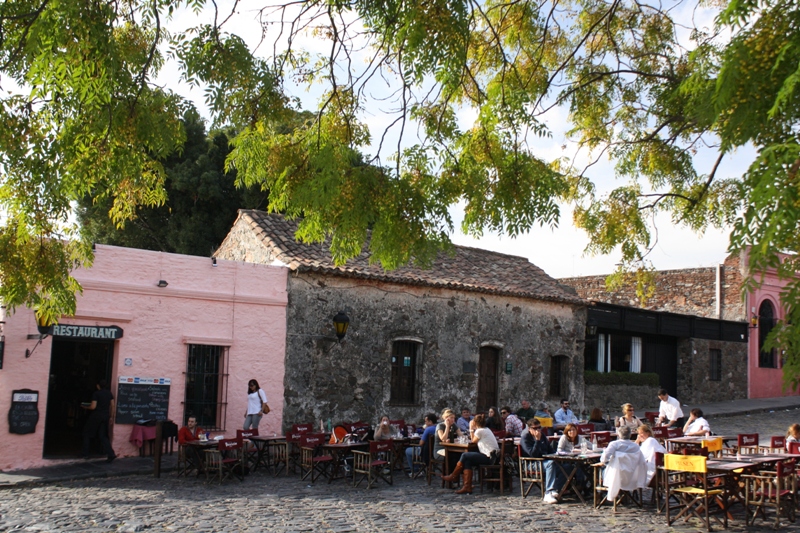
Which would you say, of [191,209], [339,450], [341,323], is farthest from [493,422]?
[191,209]

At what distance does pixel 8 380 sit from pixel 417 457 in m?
7.14

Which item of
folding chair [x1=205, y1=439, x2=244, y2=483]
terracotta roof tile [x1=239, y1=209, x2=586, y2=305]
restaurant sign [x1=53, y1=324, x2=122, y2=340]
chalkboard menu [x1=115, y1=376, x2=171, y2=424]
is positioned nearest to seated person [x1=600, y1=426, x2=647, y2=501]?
terracotta roof tile [x1=239, y1=209, x2=586, y2=305]

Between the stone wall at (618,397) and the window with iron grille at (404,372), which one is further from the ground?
the window with iron grille at (404,372)

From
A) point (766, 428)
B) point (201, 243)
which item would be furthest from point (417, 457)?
point (201, 243)

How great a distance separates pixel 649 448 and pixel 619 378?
14772 millimetres

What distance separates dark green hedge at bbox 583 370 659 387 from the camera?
23.6 m

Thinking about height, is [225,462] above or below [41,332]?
below

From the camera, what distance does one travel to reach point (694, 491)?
9312 mm

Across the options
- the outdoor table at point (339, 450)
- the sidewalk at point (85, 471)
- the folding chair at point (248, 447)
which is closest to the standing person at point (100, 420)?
the sidewalk at point (85, 471)

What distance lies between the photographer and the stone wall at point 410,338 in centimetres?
1655

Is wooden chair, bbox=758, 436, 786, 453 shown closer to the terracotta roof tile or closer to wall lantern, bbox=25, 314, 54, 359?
the terracotta roof tile

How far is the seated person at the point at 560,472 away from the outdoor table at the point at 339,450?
3136 millimetres

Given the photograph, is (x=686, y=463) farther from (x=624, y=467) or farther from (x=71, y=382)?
(x=71, y=382)

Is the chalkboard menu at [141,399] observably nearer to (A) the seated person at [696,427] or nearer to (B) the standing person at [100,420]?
(B) the standing person at [100,420]
